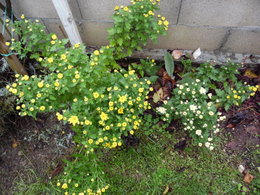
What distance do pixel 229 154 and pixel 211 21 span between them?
1.47 metres

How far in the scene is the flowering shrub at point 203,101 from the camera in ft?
6.75

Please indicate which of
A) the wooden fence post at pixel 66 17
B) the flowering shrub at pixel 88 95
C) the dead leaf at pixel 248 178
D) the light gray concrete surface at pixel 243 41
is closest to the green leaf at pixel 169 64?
the flowering shrub at pixel 88 95

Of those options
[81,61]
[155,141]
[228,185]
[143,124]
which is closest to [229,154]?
[228,185]

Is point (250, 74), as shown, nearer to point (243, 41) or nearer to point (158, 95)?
point (243, 41)

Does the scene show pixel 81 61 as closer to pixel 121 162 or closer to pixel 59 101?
pixel 59 101

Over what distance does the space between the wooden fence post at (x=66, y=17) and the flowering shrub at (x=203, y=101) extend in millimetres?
1274

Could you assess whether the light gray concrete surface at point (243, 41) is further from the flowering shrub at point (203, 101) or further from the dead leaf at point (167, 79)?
the dead leaf at point (167, 79)

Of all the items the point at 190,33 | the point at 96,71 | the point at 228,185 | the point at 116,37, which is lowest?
the point at 228,185

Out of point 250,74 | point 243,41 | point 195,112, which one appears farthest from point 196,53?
point 195,112

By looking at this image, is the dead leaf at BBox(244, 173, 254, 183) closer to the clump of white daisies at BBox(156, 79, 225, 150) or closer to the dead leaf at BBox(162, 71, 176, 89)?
the clump of white daisies at BBox(156, 79, 225, 150)

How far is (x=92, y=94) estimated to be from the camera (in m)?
1.67

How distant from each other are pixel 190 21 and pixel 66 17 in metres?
1.36

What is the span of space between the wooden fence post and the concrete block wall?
0.61 feet

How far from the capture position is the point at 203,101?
2240mm
